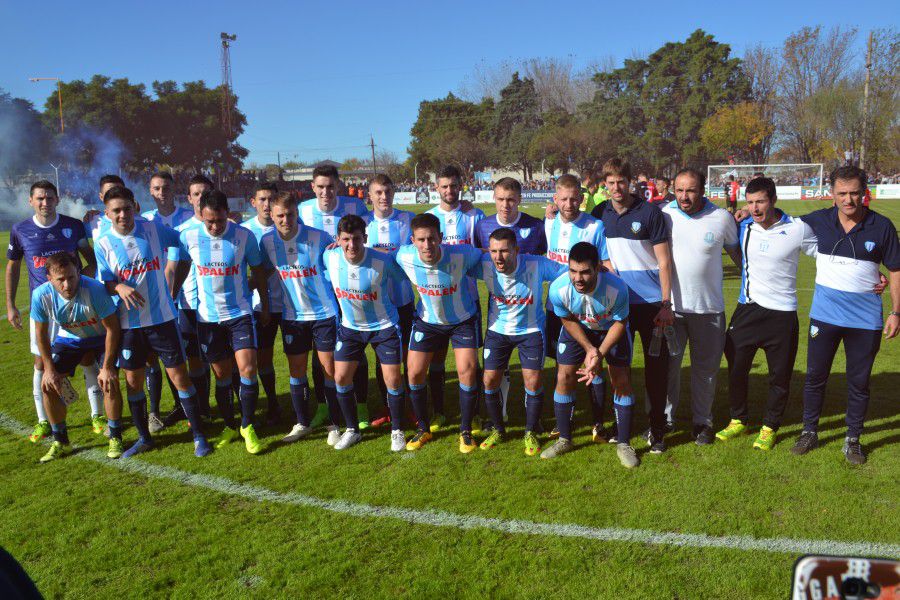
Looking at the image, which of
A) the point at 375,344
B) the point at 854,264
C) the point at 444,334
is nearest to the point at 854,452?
the point at 854,264

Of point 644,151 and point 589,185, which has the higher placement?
point 644,151

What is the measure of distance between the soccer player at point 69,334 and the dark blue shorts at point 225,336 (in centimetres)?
63

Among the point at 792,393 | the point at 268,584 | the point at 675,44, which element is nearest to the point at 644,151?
the point at 675,44

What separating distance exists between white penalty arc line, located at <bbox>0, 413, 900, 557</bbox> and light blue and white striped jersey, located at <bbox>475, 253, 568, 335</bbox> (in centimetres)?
152

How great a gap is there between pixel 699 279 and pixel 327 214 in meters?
3.29

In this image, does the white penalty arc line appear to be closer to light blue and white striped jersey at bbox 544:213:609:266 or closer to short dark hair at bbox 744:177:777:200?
light blue and white striped jersey at bbox 544:213:609:266

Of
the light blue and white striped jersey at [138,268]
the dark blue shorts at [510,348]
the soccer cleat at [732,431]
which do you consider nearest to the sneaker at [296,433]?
the light blue and white striped jersey at [138,268]

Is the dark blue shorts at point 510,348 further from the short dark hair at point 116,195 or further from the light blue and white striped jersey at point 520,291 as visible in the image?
the short dark hair at point 116,195

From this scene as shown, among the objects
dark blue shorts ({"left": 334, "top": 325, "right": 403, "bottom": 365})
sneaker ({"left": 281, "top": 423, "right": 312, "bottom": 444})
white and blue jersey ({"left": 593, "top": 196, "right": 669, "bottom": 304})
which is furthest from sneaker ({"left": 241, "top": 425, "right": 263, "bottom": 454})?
white and blue jersey ({"left": 593, "top": 196, "right": 669, "bottom": 304})

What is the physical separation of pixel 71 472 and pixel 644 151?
65798 millimetres

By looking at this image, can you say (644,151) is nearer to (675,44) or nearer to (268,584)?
(675,44)

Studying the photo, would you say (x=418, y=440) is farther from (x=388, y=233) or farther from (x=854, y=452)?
(x=854, y=452)

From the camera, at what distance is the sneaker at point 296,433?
17.1 feet

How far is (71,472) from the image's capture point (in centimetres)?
469
